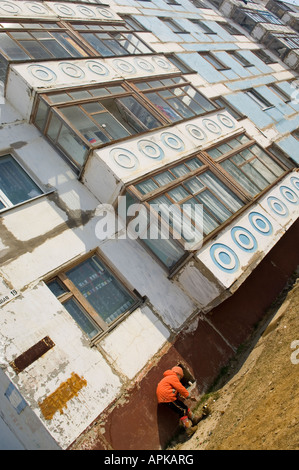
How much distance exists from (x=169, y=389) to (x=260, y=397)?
76.0 inches

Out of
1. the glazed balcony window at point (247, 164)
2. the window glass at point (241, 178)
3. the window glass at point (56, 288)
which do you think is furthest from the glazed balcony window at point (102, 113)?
the window glass at point (56, 288)

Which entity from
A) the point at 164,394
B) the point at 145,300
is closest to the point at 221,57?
the point at 145,300

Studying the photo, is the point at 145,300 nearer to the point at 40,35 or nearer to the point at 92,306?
the point at 92,306

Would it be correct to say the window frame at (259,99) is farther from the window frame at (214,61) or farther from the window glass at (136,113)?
the window glass at (136,113)

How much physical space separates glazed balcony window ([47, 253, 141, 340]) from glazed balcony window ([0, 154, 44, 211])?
2.54 m

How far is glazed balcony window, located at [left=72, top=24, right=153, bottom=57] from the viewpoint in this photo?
11438 mm

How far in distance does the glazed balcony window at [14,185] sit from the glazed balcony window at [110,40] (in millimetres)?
5940

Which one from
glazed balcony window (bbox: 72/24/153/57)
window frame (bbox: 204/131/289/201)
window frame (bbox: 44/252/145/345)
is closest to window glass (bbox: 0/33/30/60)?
glazed balcony window (bbox: 72/24/153/57)

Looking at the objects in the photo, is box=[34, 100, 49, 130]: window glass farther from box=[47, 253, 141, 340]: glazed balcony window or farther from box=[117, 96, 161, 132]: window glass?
box=[47, 253, 141, 340]: glazed balcony window

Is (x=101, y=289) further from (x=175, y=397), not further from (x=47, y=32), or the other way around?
(x=47, y=32)

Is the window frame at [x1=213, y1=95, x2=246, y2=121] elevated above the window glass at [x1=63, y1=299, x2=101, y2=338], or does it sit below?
above

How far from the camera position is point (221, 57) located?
Answer: 18078mm

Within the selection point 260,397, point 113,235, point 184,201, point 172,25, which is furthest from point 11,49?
point 172,25

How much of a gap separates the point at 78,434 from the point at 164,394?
6.25 feet
